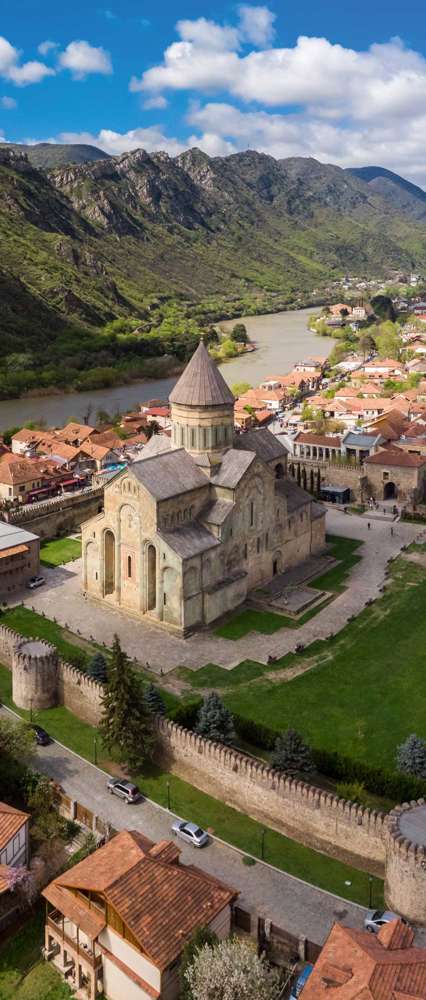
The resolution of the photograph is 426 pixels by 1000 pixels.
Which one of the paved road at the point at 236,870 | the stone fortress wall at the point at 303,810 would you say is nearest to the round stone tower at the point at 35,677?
the stone fortress wall at the point at 303,810

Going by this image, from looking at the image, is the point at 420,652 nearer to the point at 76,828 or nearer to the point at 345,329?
the point at 76,828

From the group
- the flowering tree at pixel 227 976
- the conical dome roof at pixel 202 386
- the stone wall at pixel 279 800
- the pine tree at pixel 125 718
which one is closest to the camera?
the flowering tree at pixel 227 976

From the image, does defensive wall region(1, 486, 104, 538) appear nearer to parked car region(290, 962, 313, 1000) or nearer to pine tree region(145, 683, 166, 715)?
pine tree region(145, 683, 166, 715)

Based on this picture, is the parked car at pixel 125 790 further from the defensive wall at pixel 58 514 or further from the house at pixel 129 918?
the defensive wall at pixel 58 514

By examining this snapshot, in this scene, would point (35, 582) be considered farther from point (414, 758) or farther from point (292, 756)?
point (414, 758)

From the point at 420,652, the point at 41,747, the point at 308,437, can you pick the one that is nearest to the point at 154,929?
the point at 41,747
